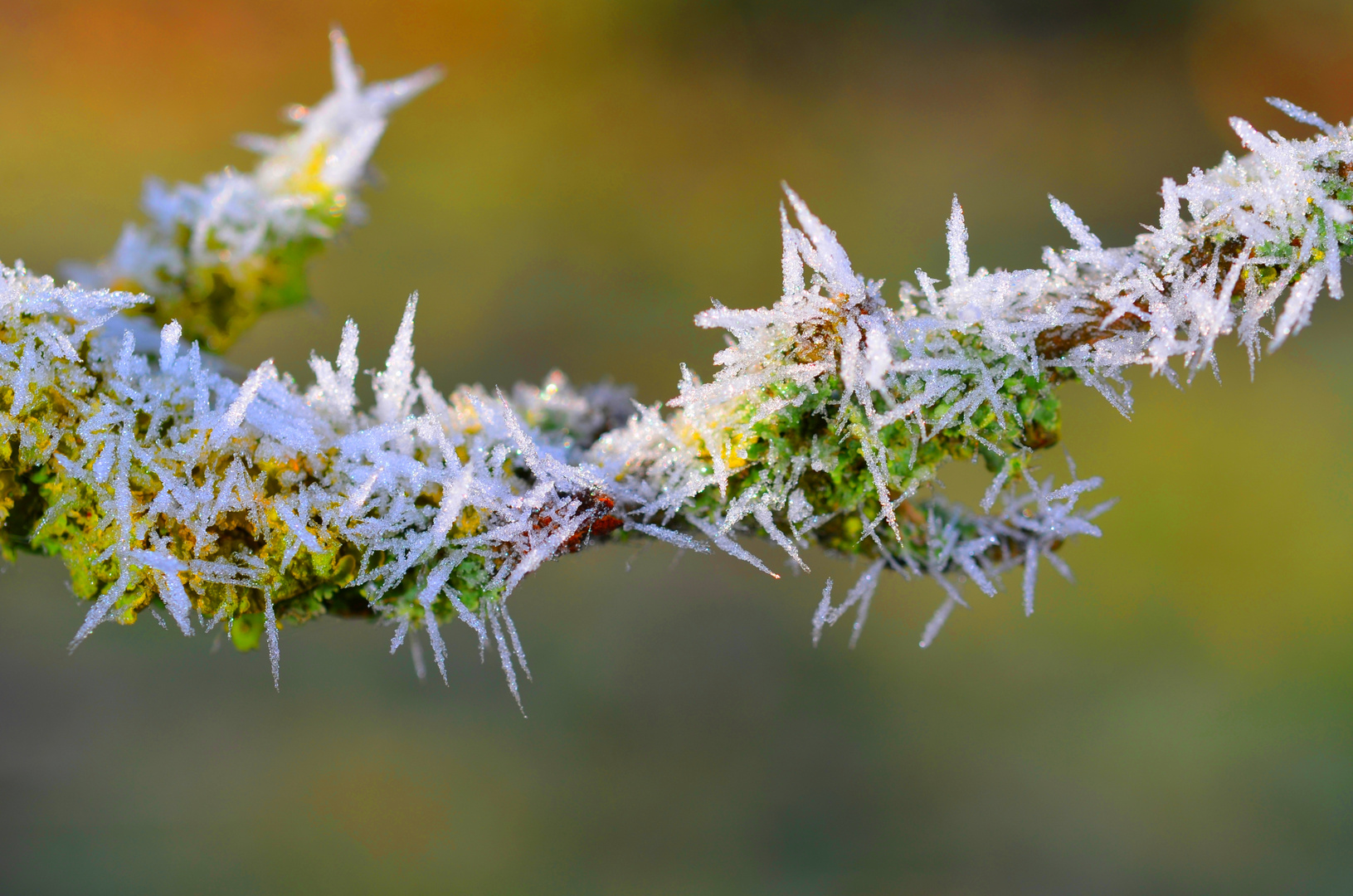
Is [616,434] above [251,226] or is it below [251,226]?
below

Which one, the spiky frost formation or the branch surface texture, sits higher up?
the spiky frost formation

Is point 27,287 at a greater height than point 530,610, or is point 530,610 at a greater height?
point 530,610

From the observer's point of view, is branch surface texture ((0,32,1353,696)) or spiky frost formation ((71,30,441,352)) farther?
spiky frost formation ((71,30,441,352))

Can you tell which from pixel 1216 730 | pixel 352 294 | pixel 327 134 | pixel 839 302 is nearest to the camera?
pixel 839 302

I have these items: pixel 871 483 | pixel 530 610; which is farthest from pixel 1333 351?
pixel 871 483

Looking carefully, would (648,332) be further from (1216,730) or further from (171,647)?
(1216,730)

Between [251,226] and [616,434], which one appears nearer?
[616,434]
